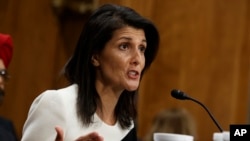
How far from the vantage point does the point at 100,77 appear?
2.91 m

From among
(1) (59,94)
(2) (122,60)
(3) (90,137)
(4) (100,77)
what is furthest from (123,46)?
(3) (90,137)

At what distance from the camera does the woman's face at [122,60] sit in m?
2.83

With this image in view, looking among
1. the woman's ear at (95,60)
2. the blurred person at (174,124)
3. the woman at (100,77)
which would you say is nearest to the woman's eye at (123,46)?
the woman at (100,77)

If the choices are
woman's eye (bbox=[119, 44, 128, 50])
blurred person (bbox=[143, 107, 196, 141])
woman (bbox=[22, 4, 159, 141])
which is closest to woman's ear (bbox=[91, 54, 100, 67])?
woman (bbox=[22, 4, 159, 141])

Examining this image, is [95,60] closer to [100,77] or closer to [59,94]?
[100,77]

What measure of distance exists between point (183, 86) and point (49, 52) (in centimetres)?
111

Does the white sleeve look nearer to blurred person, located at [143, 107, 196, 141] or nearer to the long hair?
the long hair

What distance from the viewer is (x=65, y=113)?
2748 mm

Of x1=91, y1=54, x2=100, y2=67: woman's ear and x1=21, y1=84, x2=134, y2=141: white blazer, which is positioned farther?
x1=91, y1=54, x2=100, y2=67: woman's ear

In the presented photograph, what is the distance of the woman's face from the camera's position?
112 inches

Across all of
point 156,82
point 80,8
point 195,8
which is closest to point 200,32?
point 195,8

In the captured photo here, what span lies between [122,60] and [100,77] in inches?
5.9

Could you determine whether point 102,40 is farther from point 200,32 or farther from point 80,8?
point 200,32

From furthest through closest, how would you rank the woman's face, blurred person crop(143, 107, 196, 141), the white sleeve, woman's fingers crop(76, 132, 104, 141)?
blurred person crop(143, 107, 196, 141), the woman's face, the white sleeve, woman's fingers crop(76, 132, 104, 141)
